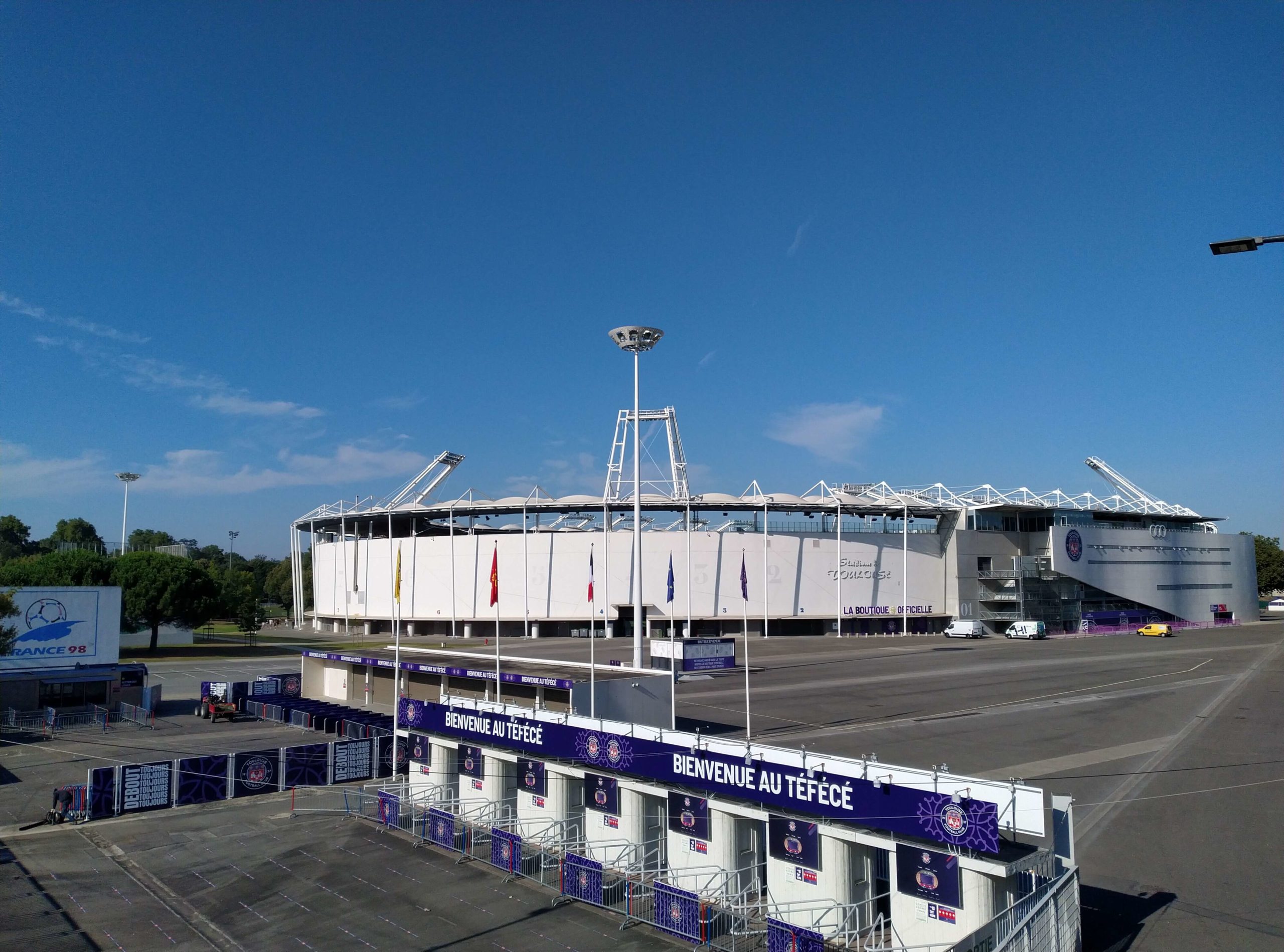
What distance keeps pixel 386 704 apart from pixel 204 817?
1887cm

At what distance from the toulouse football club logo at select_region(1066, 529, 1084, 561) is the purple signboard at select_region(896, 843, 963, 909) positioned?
94.2 metres

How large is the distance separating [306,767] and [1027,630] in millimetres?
82008

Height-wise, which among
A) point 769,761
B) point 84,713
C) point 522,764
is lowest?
point 84,713

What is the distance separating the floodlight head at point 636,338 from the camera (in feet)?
162

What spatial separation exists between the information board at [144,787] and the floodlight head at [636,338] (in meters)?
32.0

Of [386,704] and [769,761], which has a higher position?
[769,761]

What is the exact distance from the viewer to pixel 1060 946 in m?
12.8

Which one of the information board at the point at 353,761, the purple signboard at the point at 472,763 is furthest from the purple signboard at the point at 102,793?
the purple signboard at the point at 472,763

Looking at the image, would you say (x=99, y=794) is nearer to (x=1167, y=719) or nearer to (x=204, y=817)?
(x=204, y=817)

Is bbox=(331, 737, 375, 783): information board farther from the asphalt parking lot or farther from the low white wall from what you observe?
the low white wall

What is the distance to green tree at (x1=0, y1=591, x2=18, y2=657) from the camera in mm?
40531

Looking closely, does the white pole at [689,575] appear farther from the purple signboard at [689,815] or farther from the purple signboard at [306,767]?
the purple signboard at [689,815]

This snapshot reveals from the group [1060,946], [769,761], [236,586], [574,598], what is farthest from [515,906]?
[236,586]

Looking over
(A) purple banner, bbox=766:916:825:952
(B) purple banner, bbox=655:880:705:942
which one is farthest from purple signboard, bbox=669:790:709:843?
(A) purple banner, bbox=766:916:825:952
